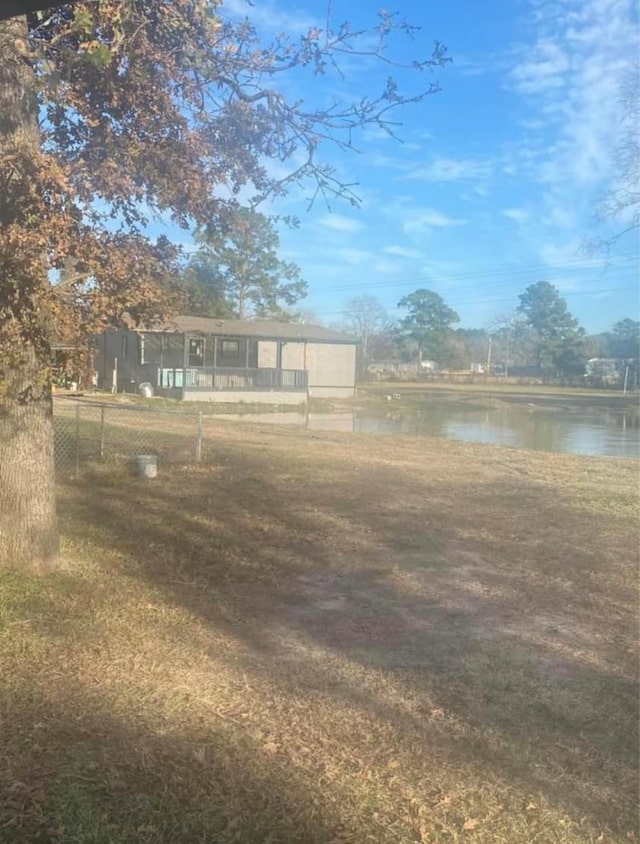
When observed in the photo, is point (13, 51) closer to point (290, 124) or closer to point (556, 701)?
point (290, 124)

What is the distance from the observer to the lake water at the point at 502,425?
62.2 feet

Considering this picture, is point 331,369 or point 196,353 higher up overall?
point 196,353

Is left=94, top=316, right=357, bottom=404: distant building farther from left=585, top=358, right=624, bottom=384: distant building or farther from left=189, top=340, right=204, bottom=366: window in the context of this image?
left=585, top=358, right=624, bottom=384: distant building

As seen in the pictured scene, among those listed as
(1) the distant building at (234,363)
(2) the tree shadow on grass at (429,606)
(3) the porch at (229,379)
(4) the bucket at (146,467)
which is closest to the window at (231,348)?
(1) the distant building at (234,363)

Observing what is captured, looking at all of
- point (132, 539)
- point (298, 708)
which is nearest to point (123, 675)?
point (298, 708)

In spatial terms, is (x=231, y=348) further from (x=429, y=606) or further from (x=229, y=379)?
(x=429, y=606)

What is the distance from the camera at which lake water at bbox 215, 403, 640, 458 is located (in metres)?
19.0

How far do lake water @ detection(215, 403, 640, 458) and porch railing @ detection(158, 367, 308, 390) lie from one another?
3327 mm

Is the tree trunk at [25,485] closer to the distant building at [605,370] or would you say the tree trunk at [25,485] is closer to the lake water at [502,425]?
the lake water at [502,425]

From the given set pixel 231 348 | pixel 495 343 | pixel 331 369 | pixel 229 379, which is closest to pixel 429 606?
pixel 229 379

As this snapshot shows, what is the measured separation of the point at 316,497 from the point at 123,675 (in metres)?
4.87

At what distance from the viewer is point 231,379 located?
29.8 m

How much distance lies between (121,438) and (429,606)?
9055 mm

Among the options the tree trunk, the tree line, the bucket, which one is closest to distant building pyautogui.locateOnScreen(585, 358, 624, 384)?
the tree line
